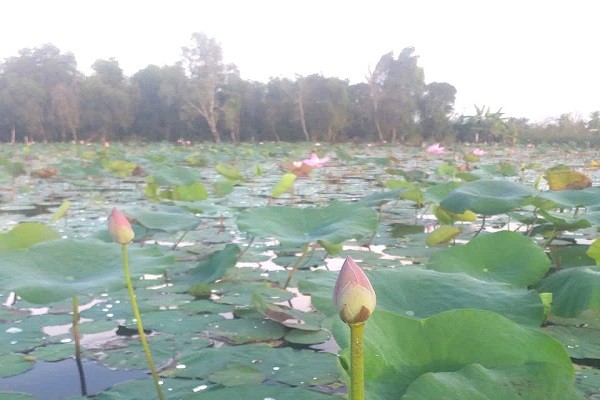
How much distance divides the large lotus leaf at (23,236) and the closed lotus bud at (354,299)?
1229 mm

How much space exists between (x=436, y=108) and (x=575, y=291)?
2036 cm

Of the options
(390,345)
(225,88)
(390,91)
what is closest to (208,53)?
(225,88)

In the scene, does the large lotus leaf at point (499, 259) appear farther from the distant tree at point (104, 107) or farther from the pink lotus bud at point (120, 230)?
the distant tree at point (104, 107)

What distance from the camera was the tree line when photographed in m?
19.5

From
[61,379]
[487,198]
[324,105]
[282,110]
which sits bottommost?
[61,379]

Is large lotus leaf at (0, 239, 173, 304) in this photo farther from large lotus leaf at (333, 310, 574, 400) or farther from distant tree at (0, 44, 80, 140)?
distant tree at (0, 44, 80, 140)

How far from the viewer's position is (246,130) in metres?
21.6

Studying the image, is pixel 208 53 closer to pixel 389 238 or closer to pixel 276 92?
pixel 276 92

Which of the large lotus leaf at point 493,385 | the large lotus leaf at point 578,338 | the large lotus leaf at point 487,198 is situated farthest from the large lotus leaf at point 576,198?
the large lotus leaf at point 493,385

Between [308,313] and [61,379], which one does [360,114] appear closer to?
[308,313]

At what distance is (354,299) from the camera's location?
37cm

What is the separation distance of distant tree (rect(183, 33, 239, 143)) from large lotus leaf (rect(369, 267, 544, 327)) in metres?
19.2

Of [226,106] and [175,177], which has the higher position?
[226,106]

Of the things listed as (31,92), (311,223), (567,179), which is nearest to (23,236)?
(311,223)
